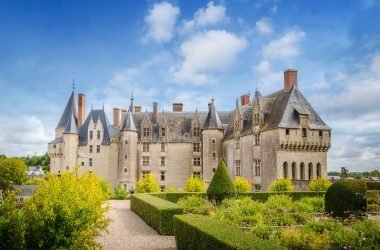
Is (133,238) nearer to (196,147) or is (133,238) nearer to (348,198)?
(348,198)

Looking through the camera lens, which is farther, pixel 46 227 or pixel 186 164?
pixel 186 164

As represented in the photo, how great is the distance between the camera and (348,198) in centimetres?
1506

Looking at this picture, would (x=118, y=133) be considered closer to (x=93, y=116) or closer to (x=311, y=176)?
(x=93, y=116)

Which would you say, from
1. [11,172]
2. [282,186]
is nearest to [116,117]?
[11,172]

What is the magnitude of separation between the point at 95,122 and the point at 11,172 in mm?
12326

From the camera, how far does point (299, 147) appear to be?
89.5 feet

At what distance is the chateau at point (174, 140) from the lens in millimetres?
29344

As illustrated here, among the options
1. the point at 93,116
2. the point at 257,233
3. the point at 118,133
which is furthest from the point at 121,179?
the point at 257,233

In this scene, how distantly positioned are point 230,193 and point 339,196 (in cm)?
520

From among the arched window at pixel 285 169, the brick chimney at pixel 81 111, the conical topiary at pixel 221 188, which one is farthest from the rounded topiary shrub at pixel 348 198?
the brick chimney at pixel 81 111

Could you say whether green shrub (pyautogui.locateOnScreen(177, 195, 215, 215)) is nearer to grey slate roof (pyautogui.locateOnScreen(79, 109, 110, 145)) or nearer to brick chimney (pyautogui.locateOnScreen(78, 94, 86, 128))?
grey slate roof (pyautogui.locateOnScreen(79, 109, 110, 145))

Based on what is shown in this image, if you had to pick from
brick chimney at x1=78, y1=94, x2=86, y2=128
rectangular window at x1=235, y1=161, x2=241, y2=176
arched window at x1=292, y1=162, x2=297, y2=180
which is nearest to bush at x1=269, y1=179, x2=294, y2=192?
arched window at x1=292, y1=162, x2=297, y2=180

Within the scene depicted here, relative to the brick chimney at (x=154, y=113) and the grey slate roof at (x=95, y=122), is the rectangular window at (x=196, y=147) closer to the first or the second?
the brick chimney at (x=154, y=113)

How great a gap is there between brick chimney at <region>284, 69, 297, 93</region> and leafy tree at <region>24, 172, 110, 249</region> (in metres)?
22.9
